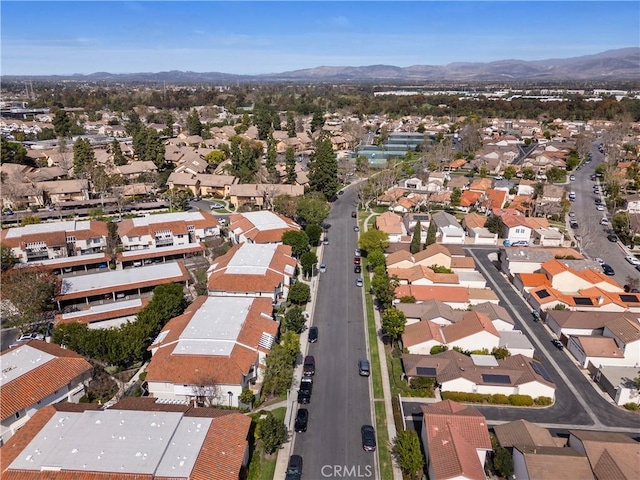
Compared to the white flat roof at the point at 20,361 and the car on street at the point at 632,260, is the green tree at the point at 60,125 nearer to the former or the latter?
the white flat roof at the point at 20,361

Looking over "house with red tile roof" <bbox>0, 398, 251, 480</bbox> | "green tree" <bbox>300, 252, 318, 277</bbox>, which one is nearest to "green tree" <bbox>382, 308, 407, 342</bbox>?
"green tree" <bbox>300, 252, 318, 277</bbox>

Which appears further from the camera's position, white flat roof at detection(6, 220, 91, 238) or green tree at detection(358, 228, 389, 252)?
white flat roof at detection(6, 220, 91, 238)

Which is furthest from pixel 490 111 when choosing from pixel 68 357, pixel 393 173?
pixel 68 357

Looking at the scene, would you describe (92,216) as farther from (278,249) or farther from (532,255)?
(532,255)

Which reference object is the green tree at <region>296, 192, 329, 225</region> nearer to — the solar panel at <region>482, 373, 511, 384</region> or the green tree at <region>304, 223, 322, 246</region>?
the green tree at <region>304, 223, 322, 246</region>

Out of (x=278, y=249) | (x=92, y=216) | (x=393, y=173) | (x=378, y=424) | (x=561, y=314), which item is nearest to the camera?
(x=378, y=424)

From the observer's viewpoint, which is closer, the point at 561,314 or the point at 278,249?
the point at 561,314
